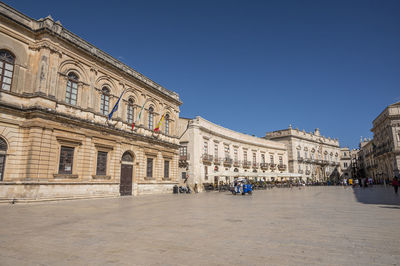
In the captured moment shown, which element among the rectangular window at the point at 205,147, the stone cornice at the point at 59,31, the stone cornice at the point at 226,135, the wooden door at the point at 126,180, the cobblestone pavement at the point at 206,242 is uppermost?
the stone cornice at the point at 59,31

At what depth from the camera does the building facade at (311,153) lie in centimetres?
5241

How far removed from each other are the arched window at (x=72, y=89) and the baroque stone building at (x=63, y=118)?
0.07m

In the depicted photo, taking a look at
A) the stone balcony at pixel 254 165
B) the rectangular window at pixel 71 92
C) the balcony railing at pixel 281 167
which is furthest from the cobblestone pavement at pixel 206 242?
the balcony railing at pixel 281 167

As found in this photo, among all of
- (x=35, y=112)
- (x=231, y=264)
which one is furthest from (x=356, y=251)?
(x=35, y=112)

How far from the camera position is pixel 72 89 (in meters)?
18.0

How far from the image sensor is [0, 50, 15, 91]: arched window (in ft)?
48.8

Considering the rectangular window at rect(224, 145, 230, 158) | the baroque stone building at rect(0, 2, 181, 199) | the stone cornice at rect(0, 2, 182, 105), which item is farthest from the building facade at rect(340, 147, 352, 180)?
the stone cornice at rect(0, 2, 182, 105)

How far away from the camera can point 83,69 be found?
18.7 m

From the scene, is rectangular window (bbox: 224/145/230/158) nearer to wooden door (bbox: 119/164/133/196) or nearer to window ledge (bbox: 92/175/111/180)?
wooden door (bbox: 119/164/133/196)

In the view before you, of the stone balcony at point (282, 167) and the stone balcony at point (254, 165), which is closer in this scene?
the stone balcony at point (254, 165)

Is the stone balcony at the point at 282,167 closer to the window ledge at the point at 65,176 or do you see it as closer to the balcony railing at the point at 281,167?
the balcony railing at the point at 281,167

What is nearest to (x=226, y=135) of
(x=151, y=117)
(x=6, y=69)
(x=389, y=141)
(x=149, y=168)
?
(x=151, y=117)

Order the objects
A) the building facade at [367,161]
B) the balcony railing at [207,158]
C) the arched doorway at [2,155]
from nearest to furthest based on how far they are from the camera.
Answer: the arched doorway at [2,155]
the balcony railing at [207,158]
the building facade at [367,161]

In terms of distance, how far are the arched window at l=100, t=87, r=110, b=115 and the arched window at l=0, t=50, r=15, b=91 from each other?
5.97 meters
